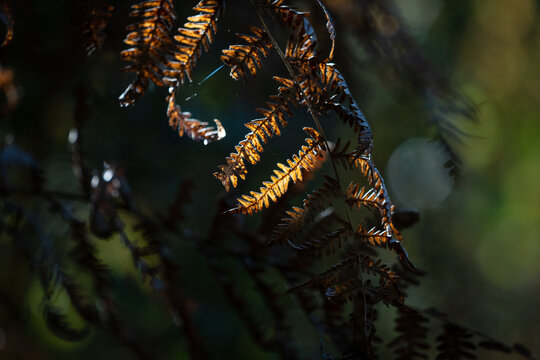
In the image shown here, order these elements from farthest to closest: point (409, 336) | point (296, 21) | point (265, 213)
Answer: point (265, 213) < point (409, 336) < point (296, 21)

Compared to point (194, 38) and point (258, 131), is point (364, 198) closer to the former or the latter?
point (258, 131)

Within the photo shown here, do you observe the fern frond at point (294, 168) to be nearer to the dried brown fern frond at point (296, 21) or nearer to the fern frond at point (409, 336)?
the dried brown fern frond at point (296, 21)

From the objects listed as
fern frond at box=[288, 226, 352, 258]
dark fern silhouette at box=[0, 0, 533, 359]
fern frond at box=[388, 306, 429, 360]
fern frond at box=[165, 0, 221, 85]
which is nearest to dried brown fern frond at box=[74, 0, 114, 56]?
dark fern silhouette at box=[0, 0, 533, 359]

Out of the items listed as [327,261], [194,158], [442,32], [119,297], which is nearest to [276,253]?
[194,158]

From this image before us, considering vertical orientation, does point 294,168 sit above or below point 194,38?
below

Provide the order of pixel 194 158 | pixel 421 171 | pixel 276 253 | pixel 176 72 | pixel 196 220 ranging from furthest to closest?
pixel 421 171
pixel 196 220
pixel 194 158
pixel 276 253
pixel 176 72

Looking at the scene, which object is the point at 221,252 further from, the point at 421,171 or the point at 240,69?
the point at 421,171

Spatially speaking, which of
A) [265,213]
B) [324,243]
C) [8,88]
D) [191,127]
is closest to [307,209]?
[324,243]

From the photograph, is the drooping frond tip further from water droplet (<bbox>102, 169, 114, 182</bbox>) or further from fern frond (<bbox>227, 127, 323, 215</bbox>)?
water droplet (<bbox>102, 169, 114, 182</bbox>)
